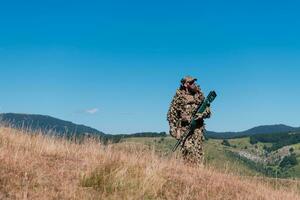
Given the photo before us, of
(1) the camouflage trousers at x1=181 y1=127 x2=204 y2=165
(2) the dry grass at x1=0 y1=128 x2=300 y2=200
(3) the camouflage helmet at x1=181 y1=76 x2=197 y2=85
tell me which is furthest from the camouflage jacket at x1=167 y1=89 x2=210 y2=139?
(2) the dry grass at x1=0 y1=128 x2=300 y2=200

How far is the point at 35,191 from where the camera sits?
695 centimetres

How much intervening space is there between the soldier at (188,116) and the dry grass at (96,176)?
2222mm

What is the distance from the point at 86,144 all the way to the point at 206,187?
3325 mm

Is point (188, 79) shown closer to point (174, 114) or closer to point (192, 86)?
point (192, 86)

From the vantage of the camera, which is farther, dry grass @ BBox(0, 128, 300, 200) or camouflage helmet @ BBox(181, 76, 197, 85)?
camouflage helmet @ BBox(181, 76, 197, 85)

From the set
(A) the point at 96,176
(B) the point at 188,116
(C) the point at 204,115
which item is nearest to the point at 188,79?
(B) the point at 188,116

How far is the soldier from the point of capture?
13445 mm

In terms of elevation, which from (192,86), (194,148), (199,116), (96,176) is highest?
(192,86)

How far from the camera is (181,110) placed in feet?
45.9

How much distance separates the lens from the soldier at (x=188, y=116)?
13.4 m

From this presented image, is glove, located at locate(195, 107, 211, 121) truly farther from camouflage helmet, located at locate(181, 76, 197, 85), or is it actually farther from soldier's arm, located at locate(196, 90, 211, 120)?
camouflage helmet, located at locate(181, 76, 197, 85)

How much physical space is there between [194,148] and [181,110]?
1224mm

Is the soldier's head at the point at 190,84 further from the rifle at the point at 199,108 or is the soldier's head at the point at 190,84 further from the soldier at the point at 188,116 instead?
the rifle at the point at 199,108

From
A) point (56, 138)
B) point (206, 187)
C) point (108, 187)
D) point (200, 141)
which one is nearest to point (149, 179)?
point (108, 187)
